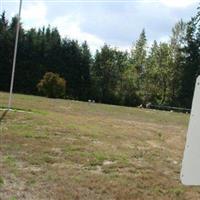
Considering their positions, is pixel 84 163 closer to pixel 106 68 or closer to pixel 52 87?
pixel 52 87

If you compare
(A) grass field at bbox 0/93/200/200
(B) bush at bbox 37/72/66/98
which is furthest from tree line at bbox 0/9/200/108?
(A) grass field at bbox 0/93/200/200

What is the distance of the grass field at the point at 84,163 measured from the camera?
6.38 m

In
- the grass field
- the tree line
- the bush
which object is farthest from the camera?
the tree line

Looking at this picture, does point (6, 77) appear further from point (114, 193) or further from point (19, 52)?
point (114, 193)

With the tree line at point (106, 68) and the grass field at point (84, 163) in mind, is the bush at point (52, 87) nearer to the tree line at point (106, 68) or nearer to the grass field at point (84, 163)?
the tree line at point (106, 68)

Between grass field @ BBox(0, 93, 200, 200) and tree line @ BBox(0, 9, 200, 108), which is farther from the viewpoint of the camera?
tree line @ BBox(0, 9, 200, 108)

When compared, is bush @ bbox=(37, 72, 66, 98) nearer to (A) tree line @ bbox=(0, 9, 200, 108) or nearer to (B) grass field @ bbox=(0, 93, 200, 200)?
(A) tree line @ bbox=(0, 9, 200, 108)

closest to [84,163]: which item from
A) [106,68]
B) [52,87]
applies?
[52,87]

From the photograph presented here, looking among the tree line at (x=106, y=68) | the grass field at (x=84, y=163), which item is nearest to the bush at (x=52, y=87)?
the tree line at (x=106, y=68)

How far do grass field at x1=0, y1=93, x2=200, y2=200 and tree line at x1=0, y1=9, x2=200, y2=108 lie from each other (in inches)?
1328

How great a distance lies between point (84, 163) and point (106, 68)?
41.9 m

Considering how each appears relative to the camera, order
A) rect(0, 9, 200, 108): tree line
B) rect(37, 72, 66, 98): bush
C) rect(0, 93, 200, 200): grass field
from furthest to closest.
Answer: rect(0, 9, 200, 108): tree line < rect(37, 72, 66, 98): bush < rect(0, 93, 200, 200): grass field

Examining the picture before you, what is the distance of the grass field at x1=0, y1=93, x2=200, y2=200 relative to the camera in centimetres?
638

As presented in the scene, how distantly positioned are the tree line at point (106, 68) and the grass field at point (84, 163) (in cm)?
3373
